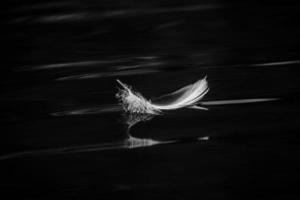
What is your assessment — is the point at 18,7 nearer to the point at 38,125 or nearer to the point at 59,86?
the point at 59,86

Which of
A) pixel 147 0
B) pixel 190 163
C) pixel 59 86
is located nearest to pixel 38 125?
pixel 59 86

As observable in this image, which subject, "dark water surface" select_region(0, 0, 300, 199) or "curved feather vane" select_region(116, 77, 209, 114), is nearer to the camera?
"dark water surface" select_region(0, 0, 300, 199)

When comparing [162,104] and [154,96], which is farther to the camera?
[154,96]

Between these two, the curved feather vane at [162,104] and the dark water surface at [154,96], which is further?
the curved feather vane at [162,104]
